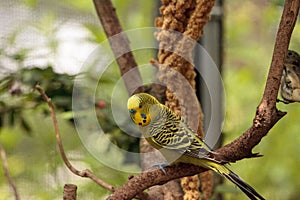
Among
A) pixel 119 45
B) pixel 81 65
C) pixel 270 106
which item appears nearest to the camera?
pixel 270 106

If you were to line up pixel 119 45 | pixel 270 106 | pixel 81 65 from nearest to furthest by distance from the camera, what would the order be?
pixel 270 106 < pixel 119 45 < pixel 81 65

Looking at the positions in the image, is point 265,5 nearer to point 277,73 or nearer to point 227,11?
point 227,11

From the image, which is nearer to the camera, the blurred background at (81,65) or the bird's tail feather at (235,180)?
the bird's tail feather at (235,180)

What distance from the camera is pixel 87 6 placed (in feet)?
2.82

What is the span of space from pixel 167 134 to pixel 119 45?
21 centimetres

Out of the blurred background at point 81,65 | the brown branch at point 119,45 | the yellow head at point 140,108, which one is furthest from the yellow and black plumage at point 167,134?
the blurred background at point 81,65

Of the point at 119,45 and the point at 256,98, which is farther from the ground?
the point at 119,45

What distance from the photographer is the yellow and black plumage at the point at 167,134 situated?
377 millimetres

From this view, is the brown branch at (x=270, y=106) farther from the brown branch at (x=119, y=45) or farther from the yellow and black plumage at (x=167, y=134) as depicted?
the brown branch at (x=119, y=45)

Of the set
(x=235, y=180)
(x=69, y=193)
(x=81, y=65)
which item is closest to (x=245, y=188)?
(x=235, y=180)

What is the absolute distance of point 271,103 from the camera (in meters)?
0.35

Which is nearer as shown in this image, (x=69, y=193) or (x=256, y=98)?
(x=69, y=193)

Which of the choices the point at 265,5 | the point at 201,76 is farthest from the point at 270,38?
the point at 201,76

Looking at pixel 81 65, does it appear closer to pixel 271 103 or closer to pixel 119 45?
pixel 119 45
